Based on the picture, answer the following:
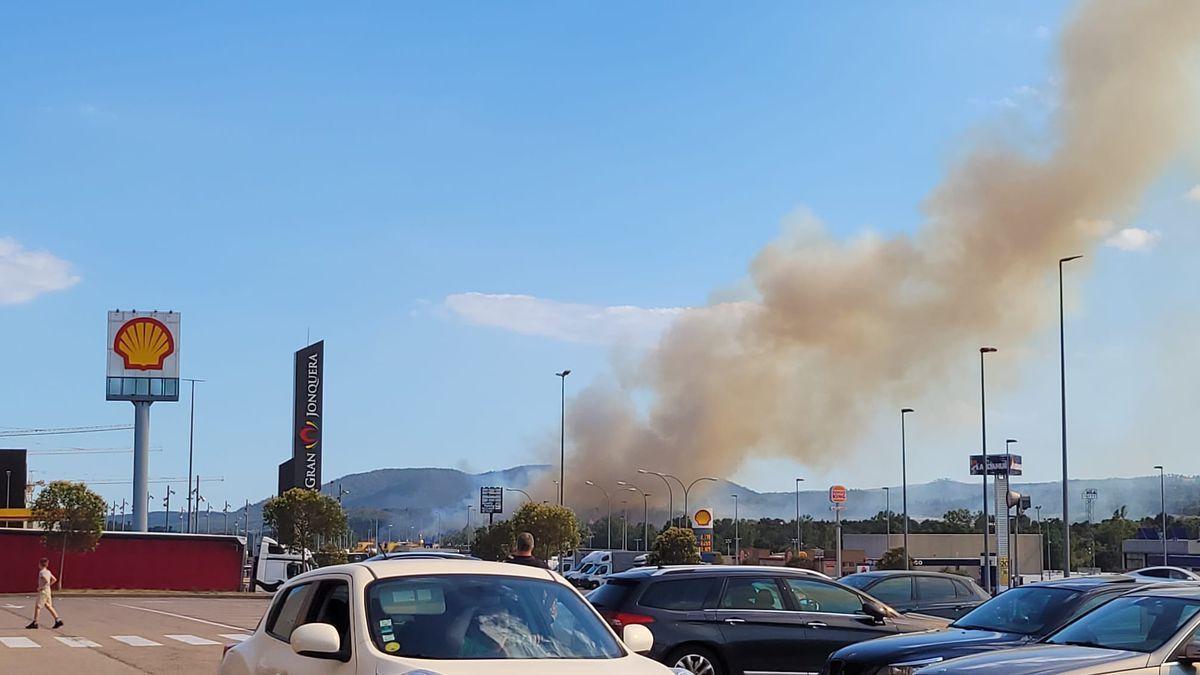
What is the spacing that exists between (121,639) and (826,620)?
1655 cm

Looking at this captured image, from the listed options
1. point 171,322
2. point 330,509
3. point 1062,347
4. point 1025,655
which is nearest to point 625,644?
point 1025,655

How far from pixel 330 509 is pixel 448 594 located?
2449 inches

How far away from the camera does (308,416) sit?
84312 millimetres

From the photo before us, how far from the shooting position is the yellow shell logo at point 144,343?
76.4 metres

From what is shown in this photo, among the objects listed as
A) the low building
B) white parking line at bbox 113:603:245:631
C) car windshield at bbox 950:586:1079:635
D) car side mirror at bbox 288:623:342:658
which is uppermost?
car side mirror at bbox 288:623:342:658

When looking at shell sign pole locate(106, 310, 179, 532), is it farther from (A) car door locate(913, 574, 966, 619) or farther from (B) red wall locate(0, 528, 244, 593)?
(A) car door locate(913, 574, 966, 619)

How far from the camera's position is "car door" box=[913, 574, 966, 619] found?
814 inches

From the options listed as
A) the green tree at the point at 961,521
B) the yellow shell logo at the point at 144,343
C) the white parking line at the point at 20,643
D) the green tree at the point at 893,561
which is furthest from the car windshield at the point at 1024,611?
the green tree at the point at 961,521

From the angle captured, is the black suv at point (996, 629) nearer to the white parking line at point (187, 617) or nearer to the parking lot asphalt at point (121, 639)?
the parking lot asphalt at point (121, 639)

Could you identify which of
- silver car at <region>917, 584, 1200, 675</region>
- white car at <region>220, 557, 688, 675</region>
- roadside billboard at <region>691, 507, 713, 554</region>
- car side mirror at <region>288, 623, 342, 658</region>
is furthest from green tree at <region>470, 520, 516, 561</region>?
car side mirror at <region>288, 623, 342, 658</region>

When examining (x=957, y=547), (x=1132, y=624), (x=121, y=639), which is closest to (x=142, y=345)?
(x=121, y=639)

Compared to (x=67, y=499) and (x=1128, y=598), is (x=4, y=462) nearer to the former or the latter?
(x=67, y=499)

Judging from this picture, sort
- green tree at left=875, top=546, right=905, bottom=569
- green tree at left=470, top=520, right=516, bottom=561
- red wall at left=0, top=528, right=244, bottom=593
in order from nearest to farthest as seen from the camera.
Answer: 1. red wall at left=0, top=528, right=244, bottom=593
2. green tree at left=875, top=546, right=905, bottom=569
3. green tree at left=470, top=520, right=516, bottom=561

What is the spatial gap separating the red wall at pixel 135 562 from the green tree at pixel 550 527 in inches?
594
